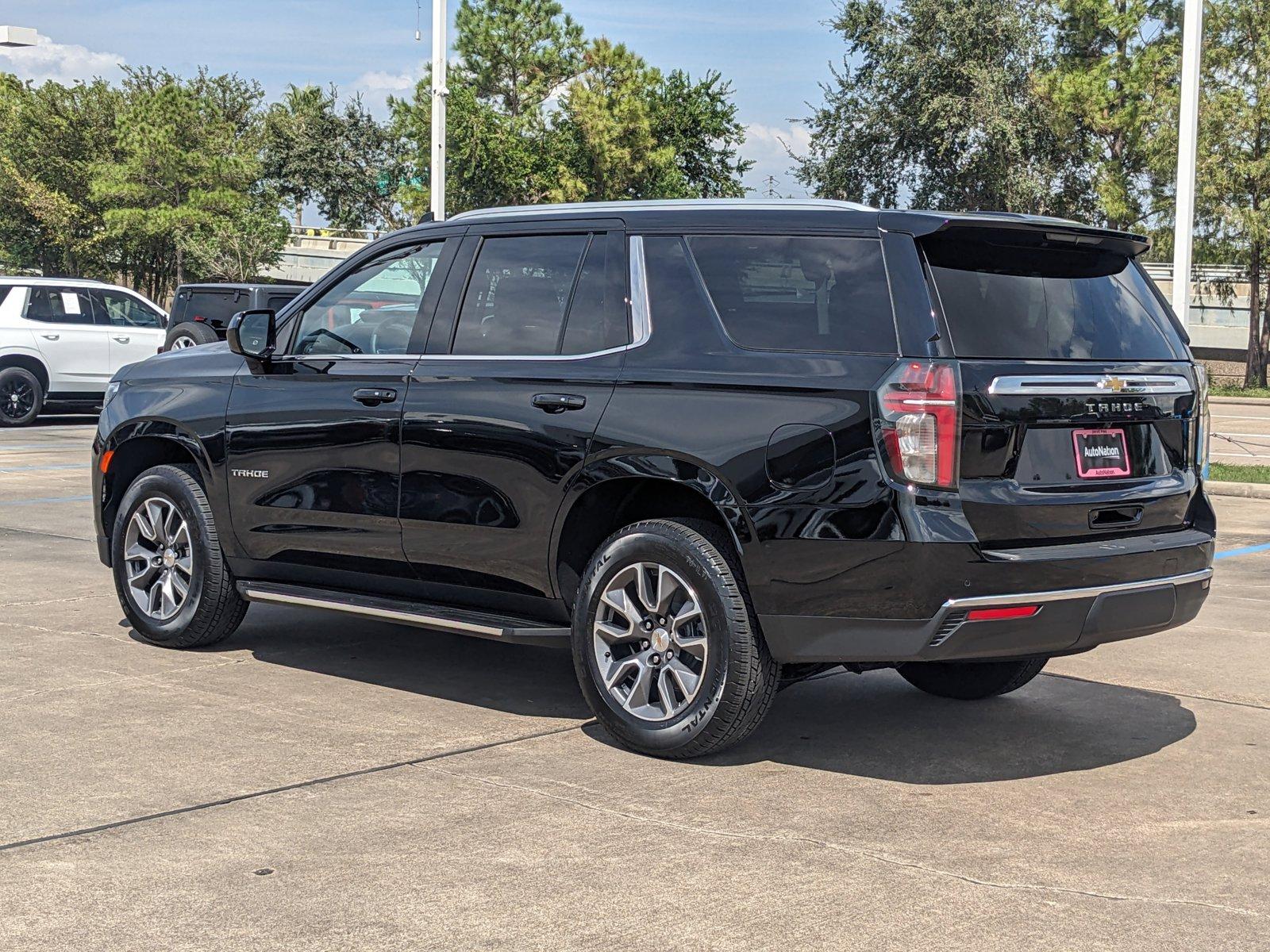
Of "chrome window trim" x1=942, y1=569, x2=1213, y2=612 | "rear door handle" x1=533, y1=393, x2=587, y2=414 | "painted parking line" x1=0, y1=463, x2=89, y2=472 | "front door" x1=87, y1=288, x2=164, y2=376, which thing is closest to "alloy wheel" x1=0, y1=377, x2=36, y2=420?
"front door" x1=87, y1=288, x2=164, y2=376

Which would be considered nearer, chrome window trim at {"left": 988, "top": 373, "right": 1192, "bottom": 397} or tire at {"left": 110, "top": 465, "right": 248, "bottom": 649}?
chrome window trim at {"left": 988, "top": 373, "right": 1192, "bottom": 397}

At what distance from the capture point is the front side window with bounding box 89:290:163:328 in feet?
74.2

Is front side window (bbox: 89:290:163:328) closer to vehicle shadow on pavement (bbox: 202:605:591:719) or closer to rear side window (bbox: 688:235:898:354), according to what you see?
vehicle shadow on pavement (bbox: 202:605:591:719)

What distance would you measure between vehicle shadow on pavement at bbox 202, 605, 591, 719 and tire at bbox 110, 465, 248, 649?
11.2 inches

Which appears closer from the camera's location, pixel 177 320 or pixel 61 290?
pixel 61 290

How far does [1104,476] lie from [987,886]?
171 centimetres

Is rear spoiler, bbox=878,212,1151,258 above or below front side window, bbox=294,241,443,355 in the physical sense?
above

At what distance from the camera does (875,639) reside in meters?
5.17

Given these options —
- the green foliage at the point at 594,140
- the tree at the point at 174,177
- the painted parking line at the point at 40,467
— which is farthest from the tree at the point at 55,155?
the painted parking line at the point at 40,467

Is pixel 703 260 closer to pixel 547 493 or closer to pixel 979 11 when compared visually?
pixel 547 493

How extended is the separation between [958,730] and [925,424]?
5.49 feet

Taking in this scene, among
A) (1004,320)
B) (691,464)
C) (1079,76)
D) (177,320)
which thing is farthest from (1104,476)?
(1079,76)

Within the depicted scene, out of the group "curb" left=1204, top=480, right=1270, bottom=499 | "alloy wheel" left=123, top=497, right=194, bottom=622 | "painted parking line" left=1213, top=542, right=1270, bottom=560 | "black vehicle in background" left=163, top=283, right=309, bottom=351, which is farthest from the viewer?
"black vehicle in background" left=163, top=283, right=309, bottom=351

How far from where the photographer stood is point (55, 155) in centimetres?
5731
